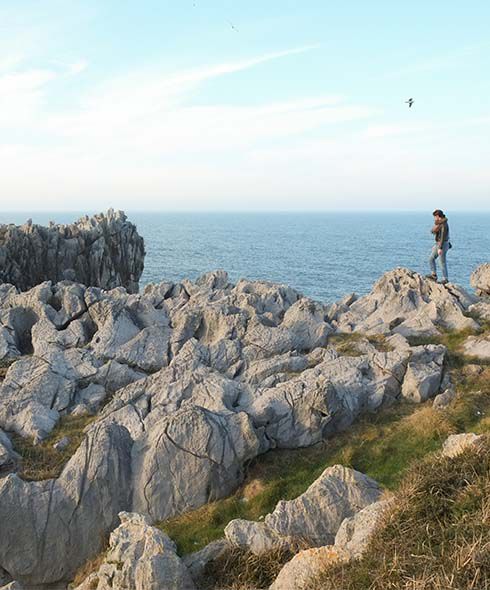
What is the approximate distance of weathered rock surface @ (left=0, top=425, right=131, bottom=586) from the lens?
1762 cm

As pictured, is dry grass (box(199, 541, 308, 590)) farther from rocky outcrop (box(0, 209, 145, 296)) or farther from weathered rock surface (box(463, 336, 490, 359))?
rocky outcrop (box(0, 209, 145, 296))

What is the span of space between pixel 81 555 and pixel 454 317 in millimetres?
23302

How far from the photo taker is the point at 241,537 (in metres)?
13.9

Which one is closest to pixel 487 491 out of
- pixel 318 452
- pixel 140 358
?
pixel 318 452

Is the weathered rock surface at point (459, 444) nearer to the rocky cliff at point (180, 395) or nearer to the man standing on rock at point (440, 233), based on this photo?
the rocky cliff at point (180, 395)

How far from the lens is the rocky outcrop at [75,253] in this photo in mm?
63469

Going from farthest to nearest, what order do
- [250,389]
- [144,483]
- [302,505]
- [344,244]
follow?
[344,244] → [250,389] → [144,483] → [302,505]

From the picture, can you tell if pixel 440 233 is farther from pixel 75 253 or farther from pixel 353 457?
pixel 75 253

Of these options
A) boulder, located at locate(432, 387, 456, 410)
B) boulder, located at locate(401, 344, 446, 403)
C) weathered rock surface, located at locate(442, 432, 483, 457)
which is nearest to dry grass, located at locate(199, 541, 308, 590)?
weathered rock surface, located at locate(442, 432, 483, 457)

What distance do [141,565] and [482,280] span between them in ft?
108

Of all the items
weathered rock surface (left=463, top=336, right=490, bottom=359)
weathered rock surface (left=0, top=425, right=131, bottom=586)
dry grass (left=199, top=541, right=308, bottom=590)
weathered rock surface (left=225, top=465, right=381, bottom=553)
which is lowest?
weathered rock surface (left=0, top=425, right=131, bottom=586)

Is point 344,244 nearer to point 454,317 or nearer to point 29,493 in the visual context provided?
point 454,317

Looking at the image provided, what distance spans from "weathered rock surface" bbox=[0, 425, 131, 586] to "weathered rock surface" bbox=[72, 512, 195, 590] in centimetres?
410

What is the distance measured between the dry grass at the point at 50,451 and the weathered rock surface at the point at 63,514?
2165 mm
